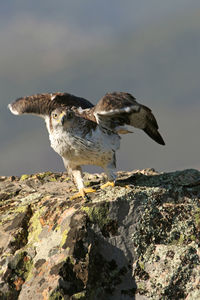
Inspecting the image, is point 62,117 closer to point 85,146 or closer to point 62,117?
point 62,117

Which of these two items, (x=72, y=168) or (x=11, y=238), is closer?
(x=11, y=238)

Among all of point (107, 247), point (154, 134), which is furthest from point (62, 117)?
point (107, 247)

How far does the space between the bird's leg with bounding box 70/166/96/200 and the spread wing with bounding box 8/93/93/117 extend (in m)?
1.55

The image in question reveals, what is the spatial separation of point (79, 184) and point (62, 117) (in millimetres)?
1474

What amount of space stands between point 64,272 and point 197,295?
2213 mm

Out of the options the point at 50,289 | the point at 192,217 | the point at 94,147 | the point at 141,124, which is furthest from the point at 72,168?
the point at 50,289

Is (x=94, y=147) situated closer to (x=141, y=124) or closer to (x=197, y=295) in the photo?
(x=141, y=124)

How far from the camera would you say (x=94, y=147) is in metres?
8.59

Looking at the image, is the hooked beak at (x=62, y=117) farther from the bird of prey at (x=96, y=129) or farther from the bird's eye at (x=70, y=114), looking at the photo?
the bird's eye at (x=70, y=114)

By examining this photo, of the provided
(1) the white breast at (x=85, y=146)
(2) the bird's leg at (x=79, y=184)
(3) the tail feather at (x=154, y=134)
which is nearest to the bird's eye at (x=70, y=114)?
(1) the white breast at (x=85, y=146)

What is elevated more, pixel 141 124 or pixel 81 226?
pixel 141 124

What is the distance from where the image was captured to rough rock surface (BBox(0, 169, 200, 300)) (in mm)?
6287

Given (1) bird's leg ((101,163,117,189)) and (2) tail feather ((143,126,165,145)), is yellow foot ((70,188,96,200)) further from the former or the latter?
(2) tail feather ((143,126,165,145))

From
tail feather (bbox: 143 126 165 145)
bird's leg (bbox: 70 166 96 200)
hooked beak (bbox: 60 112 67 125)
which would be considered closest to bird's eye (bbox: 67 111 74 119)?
hooked beak (bbox: 60 112 67 125)
